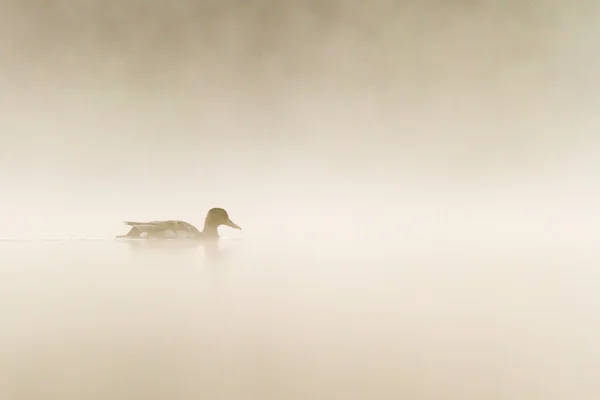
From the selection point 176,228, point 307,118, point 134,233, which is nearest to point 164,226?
point 176,228

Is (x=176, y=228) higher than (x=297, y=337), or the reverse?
(x=176, y=228)

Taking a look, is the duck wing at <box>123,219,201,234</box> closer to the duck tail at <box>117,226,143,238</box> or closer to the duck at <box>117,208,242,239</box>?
the duck at <box>117,208,242,239</box>

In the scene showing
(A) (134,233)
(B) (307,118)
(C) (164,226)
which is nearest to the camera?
(C) (164,226)

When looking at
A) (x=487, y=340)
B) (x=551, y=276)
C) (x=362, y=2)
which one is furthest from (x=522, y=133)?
(x=487, y=340)

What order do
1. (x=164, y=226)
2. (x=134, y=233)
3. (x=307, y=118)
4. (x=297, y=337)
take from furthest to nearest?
(x=307, y=118)
(x=134, y=233)
(x=164, y=226)
(x=297, y=337)

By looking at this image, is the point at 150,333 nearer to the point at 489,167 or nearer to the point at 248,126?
the point at 248,126

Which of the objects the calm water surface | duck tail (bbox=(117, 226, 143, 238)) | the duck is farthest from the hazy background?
the calm water surface

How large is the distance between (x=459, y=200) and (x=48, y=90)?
2.62 meters

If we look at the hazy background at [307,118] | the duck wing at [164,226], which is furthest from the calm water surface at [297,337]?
the hazy background at [307,118]

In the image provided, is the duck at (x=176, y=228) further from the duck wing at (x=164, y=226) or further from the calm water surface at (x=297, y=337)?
the calm water surface at (x=297, y=337)

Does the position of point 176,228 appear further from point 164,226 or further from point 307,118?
point 307,118

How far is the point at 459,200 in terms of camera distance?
313cm

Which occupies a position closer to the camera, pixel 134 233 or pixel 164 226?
A: pixel 164 226

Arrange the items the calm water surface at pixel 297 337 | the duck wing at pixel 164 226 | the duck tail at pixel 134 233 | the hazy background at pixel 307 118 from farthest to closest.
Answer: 1. the hazy background at pixel 307 118
2. the duck tail at pixel 134 233
3. the duck wing at pixel 164 226
4. the calm water surface at pixel 297 337
